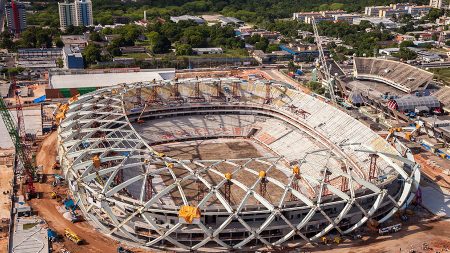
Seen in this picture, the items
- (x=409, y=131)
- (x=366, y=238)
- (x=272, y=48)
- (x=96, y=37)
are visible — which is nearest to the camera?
(x=366, y=238)

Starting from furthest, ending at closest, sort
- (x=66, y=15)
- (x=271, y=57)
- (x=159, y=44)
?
(x=66, y=15) → (x=159, y=44) → (x=271, y=57)

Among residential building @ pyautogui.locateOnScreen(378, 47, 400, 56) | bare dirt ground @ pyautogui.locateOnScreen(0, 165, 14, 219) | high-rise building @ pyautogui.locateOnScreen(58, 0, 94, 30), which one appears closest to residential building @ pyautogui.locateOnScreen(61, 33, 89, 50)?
high-rise building @ pyautogui.locateOnScreen(58, 0, 94, 30)

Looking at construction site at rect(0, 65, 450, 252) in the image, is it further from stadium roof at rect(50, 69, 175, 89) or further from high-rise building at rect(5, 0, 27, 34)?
high-rise building at rect(5, 0, 27, 34)

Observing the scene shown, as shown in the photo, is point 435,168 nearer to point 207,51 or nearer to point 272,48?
point 272,48

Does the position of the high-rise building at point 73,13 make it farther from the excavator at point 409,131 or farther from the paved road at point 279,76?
the excavator at point 409,131

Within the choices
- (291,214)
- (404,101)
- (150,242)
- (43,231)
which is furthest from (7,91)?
(404,101)

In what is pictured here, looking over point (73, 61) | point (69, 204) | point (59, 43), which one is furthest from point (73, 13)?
point (69, 204)

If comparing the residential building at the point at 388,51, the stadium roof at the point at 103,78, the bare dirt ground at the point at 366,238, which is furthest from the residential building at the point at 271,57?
the bare dirt ground at the point at 366,238

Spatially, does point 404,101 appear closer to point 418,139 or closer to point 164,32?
point 418,139
